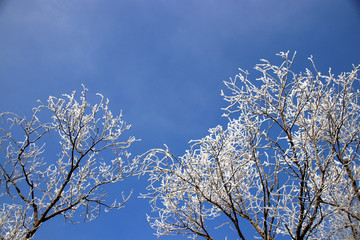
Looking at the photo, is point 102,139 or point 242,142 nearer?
point 242,142

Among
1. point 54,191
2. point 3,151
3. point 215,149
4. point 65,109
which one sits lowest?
point 215,149

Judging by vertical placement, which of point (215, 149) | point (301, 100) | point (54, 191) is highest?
point (54, 191)

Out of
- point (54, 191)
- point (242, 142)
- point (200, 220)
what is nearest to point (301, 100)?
point (242, 142)

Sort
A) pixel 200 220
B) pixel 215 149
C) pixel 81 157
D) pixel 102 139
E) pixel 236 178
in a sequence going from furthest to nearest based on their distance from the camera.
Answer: pixel 102 139
pixel 81 157
pixel 236 178
pixel 200 220
pixel 215 149

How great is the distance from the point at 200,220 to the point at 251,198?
1018 millimetres

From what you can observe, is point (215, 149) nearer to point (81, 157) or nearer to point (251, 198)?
point (251, 198)

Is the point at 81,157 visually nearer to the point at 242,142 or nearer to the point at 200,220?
the point at 200,220

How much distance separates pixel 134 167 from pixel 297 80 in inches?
197

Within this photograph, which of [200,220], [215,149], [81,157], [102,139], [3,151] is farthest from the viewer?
[102,139]

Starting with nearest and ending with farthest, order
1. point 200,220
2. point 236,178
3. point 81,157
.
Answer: point 200,220
point 236,178
point 81,157

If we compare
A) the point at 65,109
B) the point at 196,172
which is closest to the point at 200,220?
the point at 196,172

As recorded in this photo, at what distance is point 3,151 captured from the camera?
5.71 m

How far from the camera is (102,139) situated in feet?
21.5

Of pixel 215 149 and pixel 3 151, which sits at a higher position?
pixel 3 151
